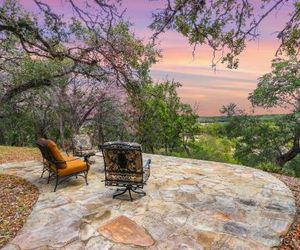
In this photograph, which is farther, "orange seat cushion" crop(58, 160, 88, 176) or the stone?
"orange seat cushion" crop(58, 160, 88, 176)

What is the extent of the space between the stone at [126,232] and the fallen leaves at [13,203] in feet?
4.81

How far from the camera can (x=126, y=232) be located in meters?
5.02

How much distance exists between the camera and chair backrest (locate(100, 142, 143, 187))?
647 cm

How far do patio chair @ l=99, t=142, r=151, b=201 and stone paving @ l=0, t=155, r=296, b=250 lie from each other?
1.20 ft

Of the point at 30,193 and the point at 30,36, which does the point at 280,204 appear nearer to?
the point at 30,193

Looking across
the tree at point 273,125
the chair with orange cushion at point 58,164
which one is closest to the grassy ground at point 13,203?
the chair with orange cushion at point 58,164

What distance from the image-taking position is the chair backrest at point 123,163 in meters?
6.47

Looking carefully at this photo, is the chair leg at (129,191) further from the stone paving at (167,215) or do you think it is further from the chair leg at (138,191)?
the stone paving at (167,215)

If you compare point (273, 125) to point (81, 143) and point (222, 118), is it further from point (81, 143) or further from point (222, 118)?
point (81, 143)

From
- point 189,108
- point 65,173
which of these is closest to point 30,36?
point 65,173

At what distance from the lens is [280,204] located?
257 inches

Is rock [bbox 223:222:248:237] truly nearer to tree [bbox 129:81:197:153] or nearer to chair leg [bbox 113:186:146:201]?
chair leg [bbox 113:186:146:201]

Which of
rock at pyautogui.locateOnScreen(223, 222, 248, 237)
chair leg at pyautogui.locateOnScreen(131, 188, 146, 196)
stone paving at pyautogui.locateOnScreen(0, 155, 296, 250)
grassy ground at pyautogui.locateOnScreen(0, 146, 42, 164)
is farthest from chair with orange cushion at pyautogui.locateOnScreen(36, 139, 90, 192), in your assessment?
grassy ground at pyautogui.locateOnScreen(0, 146, 42, 164)

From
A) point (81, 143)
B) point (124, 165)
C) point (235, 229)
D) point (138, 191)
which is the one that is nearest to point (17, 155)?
point (81, 143)
